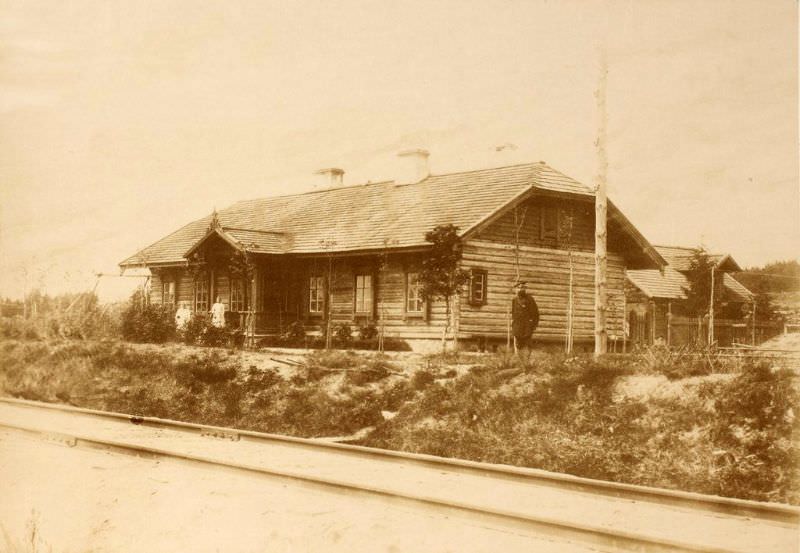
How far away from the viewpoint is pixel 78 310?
9492 mm

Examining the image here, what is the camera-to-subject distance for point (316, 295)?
15.3 metres

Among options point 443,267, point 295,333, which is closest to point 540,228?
point 443,267

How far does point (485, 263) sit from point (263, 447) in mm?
7438

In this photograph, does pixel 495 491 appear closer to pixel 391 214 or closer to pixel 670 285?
pixel 670 285

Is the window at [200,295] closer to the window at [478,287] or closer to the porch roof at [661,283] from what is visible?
the window at [478,287]

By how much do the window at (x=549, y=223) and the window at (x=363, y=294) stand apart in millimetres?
3498

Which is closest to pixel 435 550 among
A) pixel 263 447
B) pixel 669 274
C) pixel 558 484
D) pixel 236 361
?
pixel 558 484

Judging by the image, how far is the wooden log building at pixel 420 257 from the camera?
12.7 metres

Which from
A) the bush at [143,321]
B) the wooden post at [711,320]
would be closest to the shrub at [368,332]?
the bush at [143,321]

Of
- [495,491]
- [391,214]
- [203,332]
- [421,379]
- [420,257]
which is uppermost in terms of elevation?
[391,214]

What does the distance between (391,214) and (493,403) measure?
6.64m

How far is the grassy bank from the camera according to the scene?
19.2 feet

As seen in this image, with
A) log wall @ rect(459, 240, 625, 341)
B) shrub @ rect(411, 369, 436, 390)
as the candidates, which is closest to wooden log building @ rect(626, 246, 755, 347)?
shrub @ rect(411, 369, 436, 390)

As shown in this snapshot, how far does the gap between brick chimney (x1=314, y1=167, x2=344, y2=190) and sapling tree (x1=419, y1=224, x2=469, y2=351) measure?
431 centimetres
